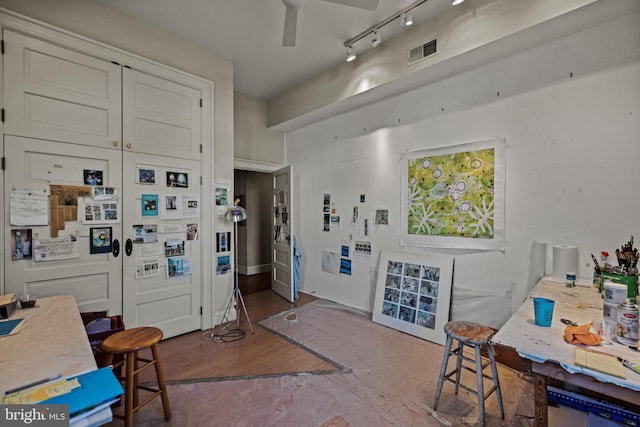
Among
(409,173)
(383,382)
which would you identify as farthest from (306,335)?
(409,173)

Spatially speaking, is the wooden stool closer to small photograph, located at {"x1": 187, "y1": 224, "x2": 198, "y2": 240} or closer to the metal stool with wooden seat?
the metal stool with wooden seat

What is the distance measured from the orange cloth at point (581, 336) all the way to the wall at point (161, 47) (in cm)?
323

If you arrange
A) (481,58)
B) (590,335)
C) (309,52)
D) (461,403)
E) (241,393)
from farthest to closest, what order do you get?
(309,52) < (481,58) < (241,393) < (461,403) < (590,335)

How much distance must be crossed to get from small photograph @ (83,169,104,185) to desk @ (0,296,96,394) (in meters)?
1.21

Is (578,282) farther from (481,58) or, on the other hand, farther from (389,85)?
(389,85)

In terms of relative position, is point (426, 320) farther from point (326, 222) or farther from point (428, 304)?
point (326, 222)

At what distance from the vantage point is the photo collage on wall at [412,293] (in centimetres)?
315

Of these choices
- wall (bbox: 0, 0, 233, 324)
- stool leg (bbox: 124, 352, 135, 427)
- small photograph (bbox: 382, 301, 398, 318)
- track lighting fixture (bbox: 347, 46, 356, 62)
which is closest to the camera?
stool leg (bbox: 124, 352, 135, 427)

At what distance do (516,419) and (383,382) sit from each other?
35.5 inches

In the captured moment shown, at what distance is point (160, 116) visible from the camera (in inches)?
121

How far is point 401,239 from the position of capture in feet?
11.6

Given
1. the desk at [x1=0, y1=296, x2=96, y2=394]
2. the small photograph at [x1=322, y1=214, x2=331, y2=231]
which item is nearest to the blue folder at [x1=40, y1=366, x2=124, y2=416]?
the desk at [x1=0, y1=296, x2=96, y2=394]

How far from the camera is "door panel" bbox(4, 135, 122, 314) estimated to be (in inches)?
90.5

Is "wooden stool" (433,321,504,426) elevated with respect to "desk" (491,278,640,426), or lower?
lower
